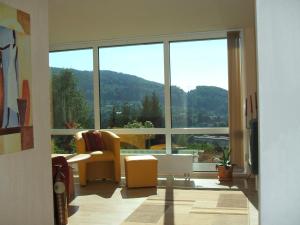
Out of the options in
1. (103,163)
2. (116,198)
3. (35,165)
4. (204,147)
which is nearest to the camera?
(35,165)

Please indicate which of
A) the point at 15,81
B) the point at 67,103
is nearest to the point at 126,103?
the point at 67,103

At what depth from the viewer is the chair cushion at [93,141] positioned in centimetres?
707

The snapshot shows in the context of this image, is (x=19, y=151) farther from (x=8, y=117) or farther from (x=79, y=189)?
(x=79, y=189)

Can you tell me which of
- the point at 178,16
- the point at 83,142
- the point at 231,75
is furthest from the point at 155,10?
the point at 83,142

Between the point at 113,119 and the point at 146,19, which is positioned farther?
the point at 113,119

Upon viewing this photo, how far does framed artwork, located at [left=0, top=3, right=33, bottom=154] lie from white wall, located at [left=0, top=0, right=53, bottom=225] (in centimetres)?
8

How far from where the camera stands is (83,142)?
6914 mm

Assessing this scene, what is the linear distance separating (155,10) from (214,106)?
2499mm

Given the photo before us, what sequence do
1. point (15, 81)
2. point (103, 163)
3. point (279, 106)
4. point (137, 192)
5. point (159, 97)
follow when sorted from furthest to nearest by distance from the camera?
point (159, 97)
point (103, 163)
point (137, 192)
point (15, 81)
point (279, 106)

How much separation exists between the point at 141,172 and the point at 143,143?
4.54 ft

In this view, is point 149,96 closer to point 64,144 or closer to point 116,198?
point 64,144

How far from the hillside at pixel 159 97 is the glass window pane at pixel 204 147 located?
23 cm

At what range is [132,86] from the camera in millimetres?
7848

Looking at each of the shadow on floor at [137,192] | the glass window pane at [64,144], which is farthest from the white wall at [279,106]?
the glass window pane at [64,144]
